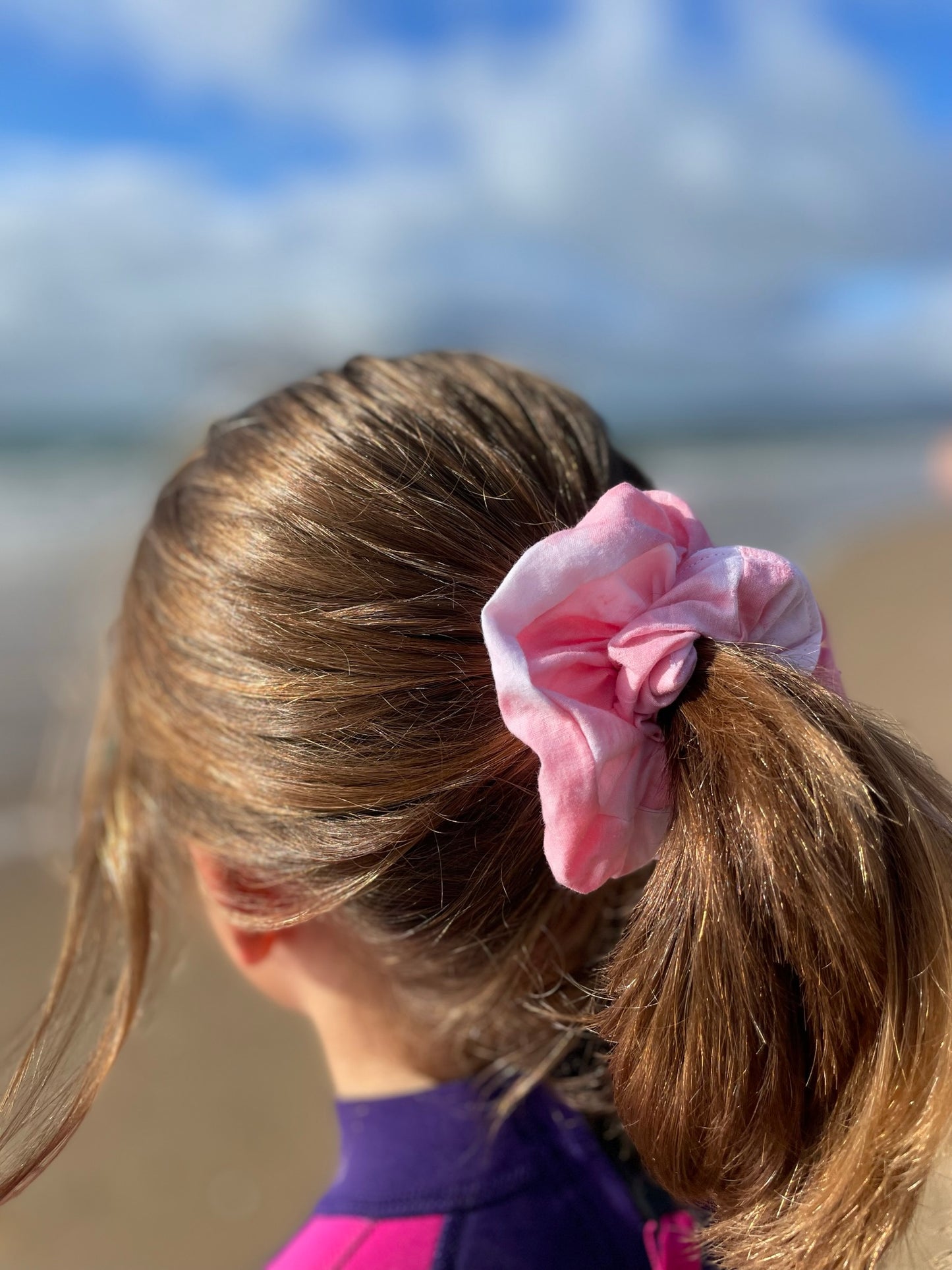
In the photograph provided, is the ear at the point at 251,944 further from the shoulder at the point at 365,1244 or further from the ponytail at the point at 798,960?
the ponytail at the point at 798,960

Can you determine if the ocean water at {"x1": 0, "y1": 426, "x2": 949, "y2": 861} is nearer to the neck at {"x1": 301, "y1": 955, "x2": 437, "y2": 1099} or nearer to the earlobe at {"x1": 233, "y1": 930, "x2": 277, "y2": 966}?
the earlobe at {"x1": 233, "y1": 930, "x2": 277, "y2": 966}

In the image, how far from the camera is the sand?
6.64 ft

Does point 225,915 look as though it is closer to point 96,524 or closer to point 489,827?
point 489,827

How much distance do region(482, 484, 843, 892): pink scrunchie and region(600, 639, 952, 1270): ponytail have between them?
1.3 inches

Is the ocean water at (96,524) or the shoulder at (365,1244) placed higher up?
the ocean water at (96,524)

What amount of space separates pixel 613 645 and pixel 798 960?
0.93 ft

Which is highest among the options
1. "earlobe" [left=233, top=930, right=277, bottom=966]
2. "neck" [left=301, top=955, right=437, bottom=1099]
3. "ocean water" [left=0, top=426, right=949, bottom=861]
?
"ocean water" [left=0, top=426, right=949, bottom=861]

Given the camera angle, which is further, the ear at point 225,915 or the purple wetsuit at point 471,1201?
the ear at point 225,915

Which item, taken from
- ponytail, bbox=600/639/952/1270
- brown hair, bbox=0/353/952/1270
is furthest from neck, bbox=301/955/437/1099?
ponytail, bbox=600/639/952/1270

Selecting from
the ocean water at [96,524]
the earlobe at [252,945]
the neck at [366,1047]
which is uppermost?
the ocean water at [96,524]

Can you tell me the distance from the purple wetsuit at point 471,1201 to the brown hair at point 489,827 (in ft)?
0.26

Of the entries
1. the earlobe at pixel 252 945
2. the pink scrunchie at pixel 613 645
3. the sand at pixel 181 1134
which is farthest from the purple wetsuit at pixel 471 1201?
the sand at pixel 181 1134

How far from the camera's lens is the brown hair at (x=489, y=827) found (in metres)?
0.76

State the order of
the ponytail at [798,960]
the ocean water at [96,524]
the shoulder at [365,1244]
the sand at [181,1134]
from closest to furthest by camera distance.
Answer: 1. the ponytail at [798,960]
2. the shoulder at [365,1244]
3. the sand at [181,1134]
4. the ocean water at [96,524]
